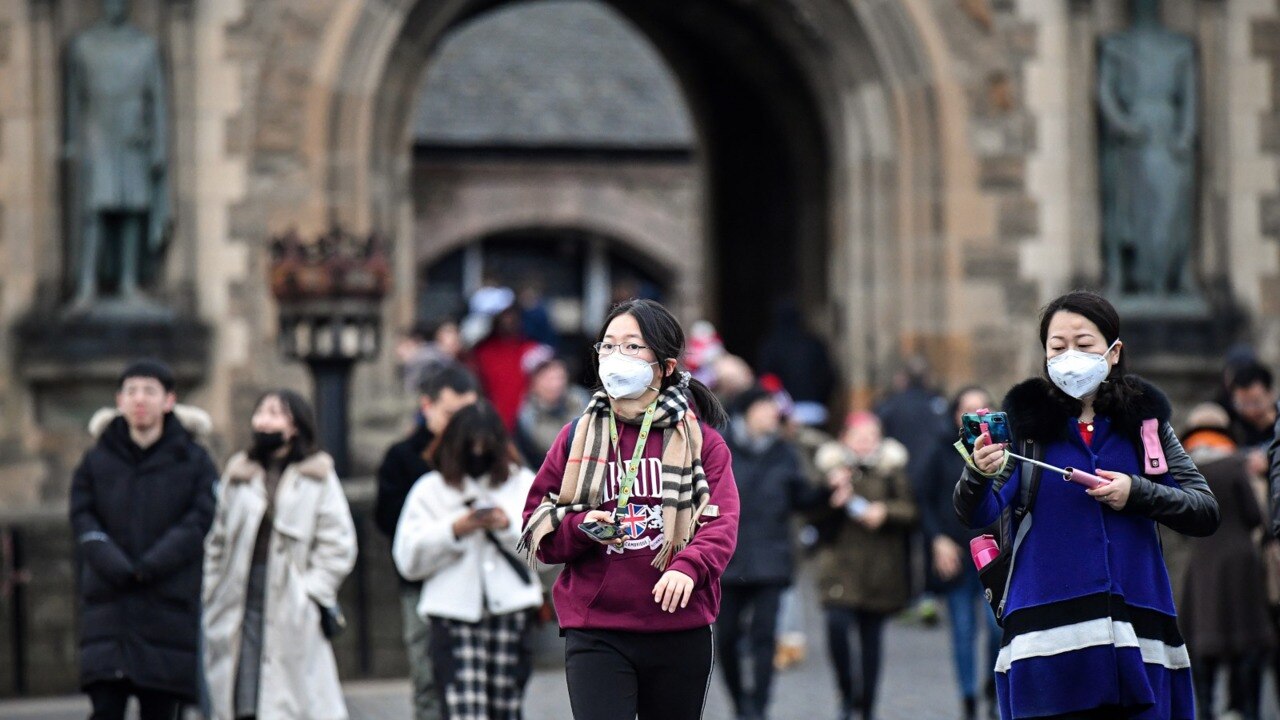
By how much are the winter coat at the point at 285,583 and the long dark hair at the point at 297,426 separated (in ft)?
0.12

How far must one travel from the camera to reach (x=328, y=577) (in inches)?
272

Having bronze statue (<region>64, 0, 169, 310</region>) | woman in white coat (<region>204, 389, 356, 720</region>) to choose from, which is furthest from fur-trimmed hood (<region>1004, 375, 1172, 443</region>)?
bronze statue (<region>64, 0, 169, 310</region>)

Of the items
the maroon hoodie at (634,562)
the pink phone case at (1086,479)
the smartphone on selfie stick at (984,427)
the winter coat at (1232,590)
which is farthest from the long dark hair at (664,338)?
the winter coat at (1232,590)

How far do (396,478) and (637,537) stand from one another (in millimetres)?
2736

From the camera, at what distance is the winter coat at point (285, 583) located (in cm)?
681

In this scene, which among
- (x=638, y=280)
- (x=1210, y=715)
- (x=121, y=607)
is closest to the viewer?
(x=121, y=607)

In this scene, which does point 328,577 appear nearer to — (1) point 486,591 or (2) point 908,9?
(1) point 486,591

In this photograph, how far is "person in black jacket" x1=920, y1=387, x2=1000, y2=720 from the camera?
8.74 meters

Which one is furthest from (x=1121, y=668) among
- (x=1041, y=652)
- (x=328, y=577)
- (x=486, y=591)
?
(x=328, y=577)

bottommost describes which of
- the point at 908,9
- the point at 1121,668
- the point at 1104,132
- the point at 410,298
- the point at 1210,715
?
the point at 1210,715

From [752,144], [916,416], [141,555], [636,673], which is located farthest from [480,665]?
[752,144]

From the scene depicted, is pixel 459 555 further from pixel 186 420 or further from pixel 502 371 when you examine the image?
pixel 502 371

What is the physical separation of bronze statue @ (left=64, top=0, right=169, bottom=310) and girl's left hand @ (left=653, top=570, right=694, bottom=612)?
27.7 ft

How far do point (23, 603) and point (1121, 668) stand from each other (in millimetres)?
6535
